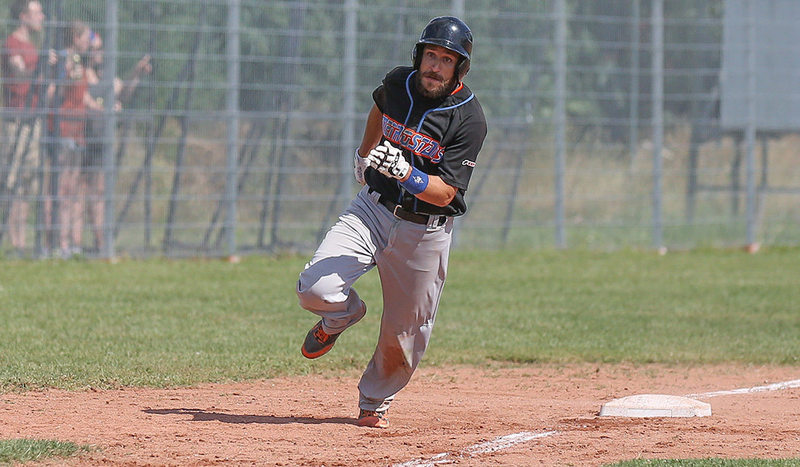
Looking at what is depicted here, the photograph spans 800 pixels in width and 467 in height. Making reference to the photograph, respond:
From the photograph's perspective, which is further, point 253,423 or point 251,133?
point 251,133

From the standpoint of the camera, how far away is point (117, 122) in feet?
45.3

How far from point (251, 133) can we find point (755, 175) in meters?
7.29

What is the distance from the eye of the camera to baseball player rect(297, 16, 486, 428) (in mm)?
5992

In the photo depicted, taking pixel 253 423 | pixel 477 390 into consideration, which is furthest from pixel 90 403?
pixel 477 390

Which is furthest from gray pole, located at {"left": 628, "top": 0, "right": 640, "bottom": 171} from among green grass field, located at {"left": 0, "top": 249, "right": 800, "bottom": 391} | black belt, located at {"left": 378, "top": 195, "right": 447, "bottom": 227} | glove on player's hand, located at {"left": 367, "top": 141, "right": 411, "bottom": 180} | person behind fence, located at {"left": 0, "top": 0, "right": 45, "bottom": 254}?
glove on player's hand, located at {"left": 367, "top": 141, "right": 411, "bottom": 180}

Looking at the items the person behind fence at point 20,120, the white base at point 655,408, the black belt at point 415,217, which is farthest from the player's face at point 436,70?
the person behind fence at point 20,120

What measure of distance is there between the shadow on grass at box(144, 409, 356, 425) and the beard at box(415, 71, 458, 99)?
72.2 inches

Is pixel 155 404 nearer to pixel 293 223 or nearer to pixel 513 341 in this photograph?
pixel 513 341

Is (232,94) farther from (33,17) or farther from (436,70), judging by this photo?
(436,70)

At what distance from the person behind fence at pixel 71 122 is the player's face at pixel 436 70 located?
27.9ft

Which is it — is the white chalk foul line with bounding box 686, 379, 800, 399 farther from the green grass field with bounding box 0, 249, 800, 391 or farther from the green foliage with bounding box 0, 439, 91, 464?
the green foliage with bounding box 0, 439, 91, 464

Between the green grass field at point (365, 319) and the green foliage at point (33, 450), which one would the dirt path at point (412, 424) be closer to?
the green foliage at point (33, 450)

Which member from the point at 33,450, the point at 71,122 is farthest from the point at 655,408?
the point at 71,122

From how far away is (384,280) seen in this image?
6.26 m
